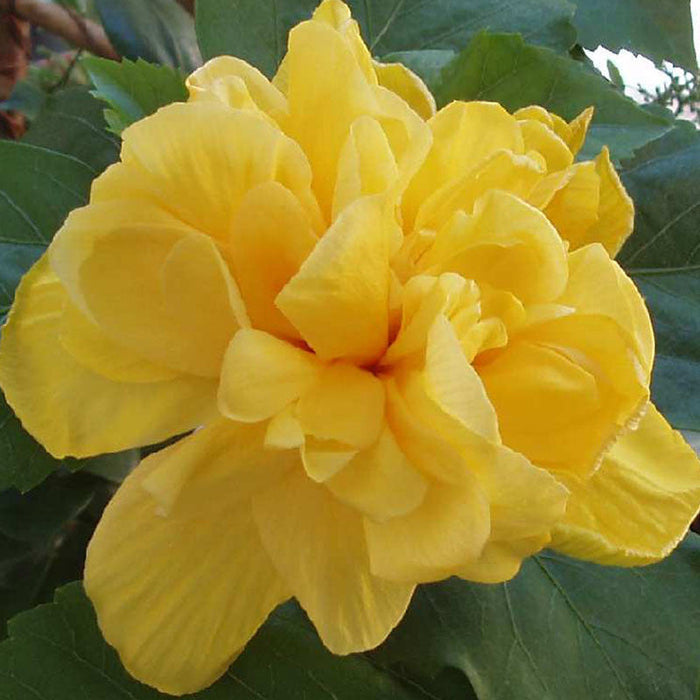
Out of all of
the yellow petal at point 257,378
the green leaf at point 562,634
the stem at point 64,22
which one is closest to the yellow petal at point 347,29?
the yellow petal at point 257,378

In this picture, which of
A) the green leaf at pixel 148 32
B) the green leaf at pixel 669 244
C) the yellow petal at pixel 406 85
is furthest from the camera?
the green leaf at pixel 148 32

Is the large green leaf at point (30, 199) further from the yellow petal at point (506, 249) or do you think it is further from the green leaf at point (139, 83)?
the yellow petal at point (506, 249)

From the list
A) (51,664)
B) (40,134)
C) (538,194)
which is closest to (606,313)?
(538,194)

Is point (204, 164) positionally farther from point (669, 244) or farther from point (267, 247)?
point (669, 244)

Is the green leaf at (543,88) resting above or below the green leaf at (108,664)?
above

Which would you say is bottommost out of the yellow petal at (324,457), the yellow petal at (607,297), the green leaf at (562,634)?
the green leaf at (562,634)

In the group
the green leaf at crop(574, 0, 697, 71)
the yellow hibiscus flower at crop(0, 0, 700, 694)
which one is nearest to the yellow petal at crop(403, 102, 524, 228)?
the yellow hibiscus flower at crop(0, 0, 700, 694)

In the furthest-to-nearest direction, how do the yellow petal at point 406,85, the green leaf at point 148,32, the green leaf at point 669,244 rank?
the green leaf at point 148,32 < the green leaf at point 669,244 < the yellow petal at point 406,85

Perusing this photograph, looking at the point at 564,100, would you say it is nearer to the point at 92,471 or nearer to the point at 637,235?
the point at 637,235
